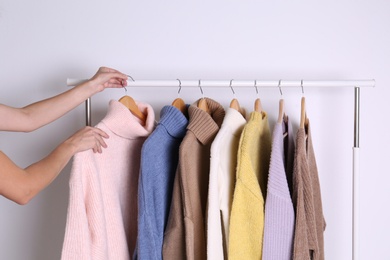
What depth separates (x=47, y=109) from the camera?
1.55 meters

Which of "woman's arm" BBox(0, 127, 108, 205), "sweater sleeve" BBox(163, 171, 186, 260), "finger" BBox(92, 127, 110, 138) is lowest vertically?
"sweater sleeve" BBox(163, 171, 186, 260)

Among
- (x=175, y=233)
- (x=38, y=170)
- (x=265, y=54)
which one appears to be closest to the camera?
(x=38, y=170)

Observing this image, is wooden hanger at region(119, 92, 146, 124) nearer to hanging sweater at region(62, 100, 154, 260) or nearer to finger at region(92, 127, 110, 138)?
hanging sweater at region(62, 100, 154, 260)

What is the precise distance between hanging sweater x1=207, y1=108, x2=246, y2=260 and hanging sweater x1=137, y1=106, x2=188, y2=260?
133 mm

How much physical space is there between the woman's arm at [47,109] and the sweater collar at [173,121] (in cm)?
21

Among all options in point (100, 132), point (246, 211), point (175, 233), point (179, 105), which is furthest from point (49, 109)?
point (246, 211)

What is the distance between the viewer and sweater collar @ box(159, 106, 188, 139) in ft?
5.15

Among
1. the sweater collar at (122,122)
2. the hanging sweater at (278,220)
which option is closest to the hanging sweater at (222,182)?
the hanging sweater at (278,220)

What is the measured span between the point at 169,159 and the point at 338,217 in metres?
0.77

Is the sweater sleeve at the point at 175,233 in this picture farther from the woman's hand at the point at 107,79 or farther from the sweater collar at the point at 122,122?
the woman's hand at the point at 107,79

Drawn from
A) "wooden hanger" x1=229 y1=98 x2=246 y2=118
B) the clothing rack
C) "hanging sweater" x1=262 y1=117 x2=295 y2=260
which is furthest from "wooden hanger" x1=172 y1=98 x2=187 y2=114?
"hanging sweater" x1=262 y1=117 x2=295 y2=260

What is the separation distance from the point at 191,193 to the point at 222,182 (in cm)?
10

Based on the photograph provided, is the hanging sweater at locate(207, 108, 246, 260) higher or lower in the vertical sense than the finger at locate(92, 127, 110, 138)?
lower

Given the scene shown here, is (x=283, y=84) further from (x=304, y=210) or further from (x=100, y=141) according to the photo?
(x=100, y=141)
